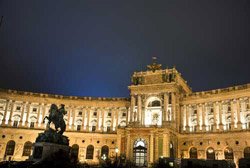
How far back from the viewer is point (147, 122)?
2441 inches

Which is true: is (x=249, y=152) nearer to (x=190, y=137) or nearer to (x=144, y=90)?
(x=190, y=137)

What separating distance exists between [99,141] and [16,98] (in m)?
24.1

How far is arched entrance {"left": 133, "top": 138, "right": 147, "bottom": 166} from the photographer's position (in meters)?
53.5

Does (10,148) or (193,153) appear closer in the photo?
(193,153)

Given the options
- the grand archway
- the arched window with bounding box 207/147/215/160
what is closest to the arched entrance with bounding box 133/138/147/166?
the grand archway

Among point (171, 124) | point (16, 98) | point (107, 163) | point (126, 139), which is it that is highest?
point (16, 98)

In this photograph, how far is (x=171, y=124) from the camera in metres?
57.0

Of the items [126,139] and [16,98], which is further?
[16,98]

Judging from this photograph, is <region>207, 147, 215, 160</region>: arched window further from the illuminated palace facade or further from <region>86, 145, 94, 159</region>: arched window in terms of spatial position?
<region>86, 145, 94, 159</region>: arched window

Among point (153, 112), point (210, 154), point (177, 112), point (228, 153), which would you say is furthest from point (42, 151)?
point (228, 153)

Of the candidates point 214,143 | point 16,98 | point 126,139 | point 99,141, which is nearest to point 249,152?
point 214,143

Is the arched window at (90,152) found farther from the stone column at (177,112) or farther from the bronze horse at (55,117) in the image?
the bronze horse at (55,117)

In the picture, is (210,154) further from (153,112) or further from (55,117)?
(55,117)

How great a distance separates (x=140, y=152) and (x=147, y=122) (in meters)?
9.76
